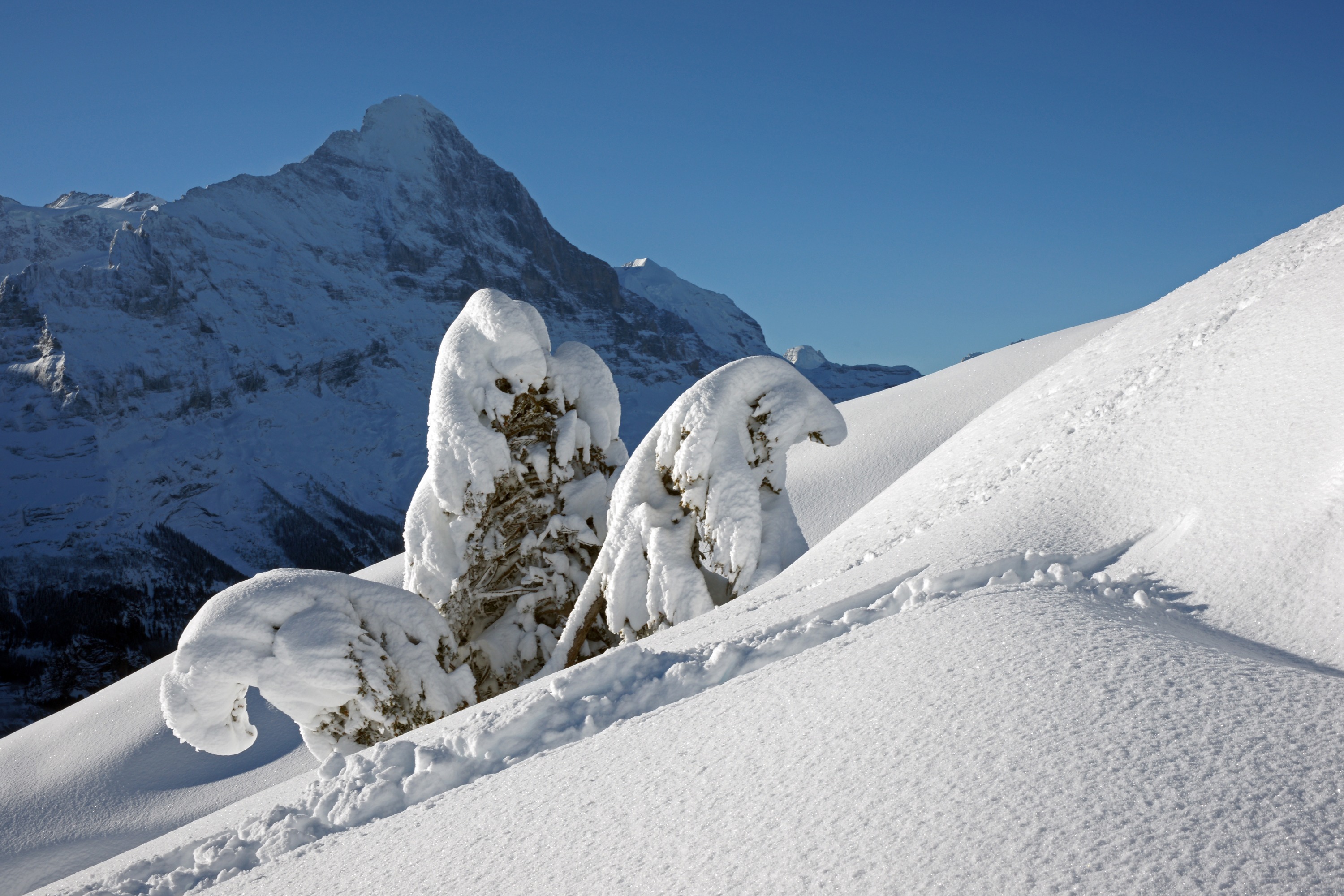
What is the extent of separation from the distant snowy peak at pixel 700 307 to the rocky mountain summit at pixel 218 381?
13220mm

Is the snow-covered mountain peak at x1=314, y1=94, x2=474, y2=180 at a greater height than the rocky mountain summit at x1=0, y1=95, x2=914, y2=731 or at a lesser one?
greater

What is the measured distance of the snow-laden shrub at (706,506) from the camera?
6.80m

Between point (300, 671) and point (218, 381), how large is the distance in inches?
3212

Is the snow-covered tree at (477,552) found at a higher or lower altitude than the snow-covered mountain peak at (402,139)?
lower

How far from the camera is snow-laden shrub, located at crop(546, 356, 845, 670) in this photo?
6.80 meters

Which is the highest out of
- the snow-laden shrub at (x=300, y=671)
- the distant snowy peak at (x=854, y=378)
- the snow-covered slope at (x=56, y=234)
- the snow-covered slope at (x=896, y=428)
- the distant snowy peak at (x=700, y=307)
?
the snow-covered slope at (x=56, y=234)

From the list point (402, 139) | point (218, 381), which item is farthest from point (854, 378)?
point (402, 139)

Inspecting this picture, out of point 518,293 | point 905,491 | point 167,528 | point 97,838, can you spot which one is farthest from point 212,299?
point 905,491

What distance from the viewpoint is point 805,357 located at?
13000 cm

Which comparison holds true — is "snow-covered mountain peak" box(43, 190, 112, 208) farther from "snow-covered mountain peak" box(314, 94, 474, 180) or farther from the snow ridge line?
the snow ridge line

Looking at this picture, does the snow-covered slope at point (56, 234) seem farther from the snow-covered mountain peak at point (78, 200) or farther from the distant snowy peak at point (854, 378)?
the distant snowy peak at point (854, 378)

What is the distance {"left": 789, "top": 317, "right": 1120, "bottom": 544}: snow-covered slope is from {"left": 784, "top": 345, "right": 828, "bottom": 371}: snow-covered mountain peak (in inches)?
3914

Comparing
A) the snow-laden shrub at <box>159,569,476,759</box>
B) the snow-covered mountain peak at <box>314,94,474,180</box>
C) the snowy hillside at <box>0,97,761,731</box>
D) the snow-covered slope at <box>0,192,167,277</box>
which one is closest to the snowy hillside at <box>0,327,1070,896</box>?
the snow-laden shrub at <box>159,569,476,759</box>

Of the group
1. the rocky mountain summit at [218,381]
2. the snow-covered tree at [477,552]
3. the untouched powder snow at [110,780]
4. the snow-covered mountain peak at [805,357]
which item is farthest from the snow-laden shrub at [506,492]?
the snow-covered mountain peak at [805,357]
